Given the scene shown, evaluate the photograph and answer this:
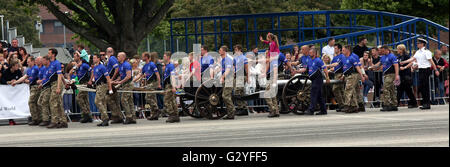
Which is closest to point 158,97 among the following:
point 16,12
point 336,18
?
point 336,18

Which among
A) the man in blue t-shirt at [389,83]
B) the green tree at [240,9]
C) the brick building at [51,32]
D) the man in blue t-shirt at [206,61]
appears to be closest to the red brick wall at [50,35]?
the brick building at [51,32]

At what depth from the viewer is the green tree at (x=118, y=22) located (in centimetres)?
2167

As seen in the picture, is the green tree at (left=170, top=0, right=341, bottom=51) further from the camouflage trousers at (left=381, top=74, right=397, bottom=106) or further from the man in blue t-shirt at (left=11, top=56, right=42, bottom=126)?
the man in blue t-shirt at (left=11, top=56, right=42, bottom=126)

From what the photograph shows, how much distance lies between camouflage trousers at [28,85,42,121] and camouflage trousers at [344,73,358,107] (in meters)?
7.45

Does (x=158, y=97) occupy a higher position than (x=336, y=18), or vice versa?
(x=336, y=18)

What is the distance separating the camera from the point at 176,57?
764 inches

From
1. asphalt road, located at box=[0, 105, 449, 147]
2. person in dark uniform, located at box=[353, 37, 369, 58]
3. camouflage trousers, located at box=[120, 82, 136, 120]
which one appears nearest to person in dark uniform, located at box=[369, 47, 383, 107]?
person in dark uniform, located at box=[353, 37, 369, 58]

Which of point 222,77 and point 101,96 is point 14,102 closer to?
point 101,96

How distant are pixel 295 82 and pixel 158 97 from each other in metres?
3.90

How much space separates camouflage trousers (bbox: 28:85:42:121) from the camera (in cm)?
1736
